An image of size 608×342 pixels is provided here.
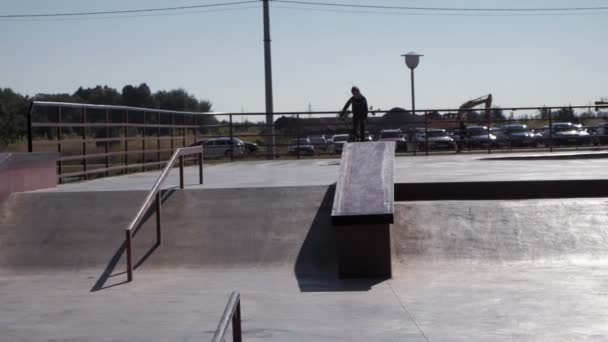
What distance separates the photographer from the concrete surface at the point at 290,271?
7.70 metres

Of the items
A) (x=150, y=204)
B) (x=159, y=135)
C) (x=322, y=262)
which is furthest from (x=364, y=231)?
(x=159, y=135)

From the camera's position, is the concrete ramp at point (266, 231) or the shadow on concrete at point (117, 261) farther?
the concrete ramp at point (266, 231)

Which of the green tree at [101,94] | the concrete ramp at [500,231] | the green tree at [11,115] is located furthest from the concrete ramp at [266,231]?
the green tree at [101,94]

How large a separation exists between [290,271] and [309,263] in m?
0.32

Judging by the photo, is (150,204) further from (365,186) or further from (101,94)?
(101,94)

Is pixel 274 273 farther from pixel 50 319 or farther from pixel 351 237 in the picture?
pixel 50 319

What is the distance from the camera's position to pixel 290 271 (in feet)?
36.0

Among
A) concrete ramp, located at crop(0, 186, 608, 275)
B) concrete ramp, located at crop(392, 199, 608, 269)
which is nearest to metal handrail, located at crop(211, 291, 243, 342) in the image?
concrete ramp, located at crop(0, 186, 608, 275)

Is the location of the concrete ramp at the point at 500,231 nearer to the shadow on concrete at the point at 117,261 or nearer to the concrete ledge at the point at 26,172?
the shadow on concrete at the point at 117,261

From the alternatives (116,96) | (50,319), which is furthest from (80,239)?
(116,96)

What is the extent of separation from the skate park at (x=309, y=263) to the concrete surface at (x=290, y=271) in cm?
3

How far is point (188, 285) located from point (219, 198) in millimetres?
3250

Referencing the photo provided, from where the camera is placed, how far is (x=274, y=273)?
10.9 m

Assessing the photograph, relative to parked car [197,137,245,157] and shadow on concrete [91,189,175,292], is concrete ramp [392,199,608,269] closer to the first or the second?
shadow on concrete [91,189,175,292]
